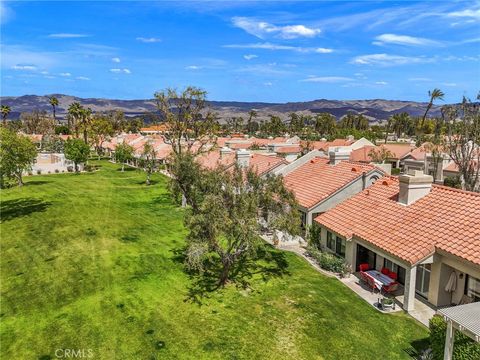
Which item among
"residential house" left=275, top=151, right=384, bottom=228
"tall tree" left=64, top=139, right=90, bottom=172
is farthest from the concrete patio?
"tall tree" left=64, top=139, right=90, bottom=172

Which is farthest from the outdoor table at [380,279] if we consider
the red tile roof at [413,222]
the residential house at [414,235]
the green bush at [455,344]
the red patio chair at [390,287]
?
the green bush at [455,344]

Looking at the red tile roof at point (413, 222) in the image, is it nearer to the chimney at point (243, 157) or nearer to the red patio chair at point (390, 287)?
the red patio chair at point (390, 287)

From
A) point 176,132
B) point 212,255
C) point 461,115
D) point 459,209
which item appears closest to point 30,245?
point 212,255

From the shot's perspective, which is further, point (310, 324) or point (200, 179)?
point (200, 179)

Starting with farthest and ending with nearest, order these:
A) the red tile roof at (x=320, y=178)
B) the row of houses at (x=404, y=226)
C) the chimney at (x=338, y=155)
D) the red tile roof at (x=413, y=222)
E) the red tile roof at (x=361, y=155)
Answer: the red tile roof at (x=361, y=155), the chimney at (x=338, y=155), the red tile roof at (x=320, y=178), the red tile roof at (x=413, y=222), the row of houses at (x=404, y=226)

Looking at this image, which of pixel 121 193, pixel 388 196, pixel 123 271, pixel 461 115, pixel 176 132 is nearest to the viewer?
pixel 123 271

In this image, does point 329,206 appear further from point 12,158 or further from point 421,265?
point 12,158
